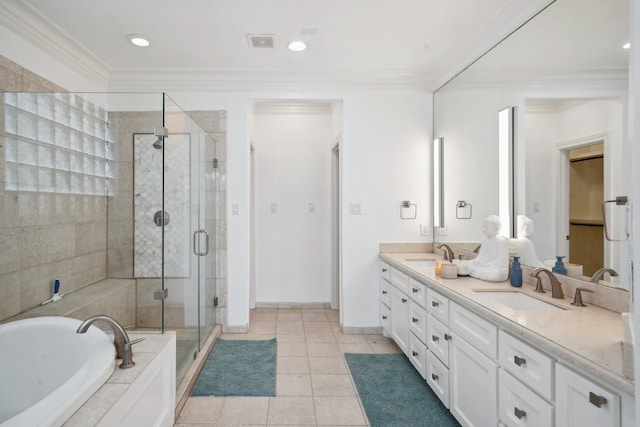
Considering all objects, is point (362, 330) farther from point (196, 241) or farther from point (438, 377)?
point (196, 241)

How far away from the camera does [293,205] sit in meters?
4.12

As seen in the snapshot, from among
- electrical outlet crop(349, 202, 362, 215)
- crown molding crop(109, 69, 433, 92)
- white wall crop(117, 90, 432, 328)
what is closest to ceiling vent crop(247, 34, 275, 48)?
crown molding crop(109, 69, 433, 92)

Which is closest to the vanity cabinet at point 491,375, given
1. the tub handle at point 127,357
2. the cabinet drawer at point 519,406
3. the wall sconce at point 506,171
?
the cabinet drawer at point 519,406

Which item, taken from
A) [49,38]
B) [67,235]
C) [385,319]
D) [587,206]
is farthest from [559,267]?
[49,38]

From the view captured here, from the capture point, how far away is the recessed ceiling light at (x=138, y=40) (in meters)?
2.51

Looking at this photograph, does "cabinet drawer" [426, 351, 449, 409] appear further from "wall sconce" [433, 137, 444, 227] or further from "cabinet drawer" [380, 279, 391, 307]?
"wall sconce" [433, 137, 444, 227]

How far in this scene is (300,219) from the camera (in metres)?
4.12

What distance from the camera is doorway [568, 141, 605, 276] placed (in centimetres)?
153

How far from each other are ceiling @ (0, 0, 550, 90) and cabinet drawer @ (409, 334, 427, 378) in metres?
2.18

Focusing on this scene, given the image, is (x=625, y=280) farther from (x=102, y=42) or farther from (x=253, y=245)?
(x=102, y=42)

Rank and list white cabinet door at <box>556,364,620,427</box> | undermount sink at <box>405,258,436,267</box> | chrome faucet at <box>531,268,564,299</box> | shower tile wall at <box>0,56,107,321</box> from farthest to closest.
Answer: undermount sink at <box>405,258,436,267</box> < shower tile wall at <box>0,56,107,321</box> < chrome faucet at <box>531,268,564,299</box> < white cabinet door at <box>556,364,620,427</box>

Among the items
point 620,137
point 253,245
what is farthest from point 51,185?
point 620,137

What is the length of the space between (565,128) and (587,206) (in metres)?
0.44

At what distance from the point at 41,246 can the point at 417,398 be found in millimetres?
2727
